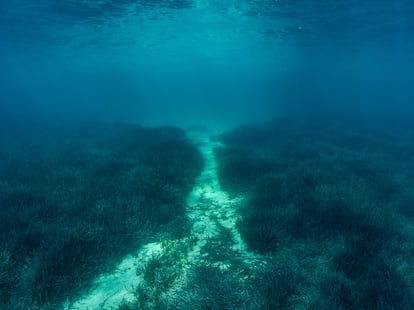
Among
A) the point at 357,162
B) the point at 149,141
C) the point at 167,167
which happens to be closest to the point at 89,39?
the point at 149,141

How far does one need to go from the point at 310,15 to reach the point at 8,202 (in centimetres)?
2438

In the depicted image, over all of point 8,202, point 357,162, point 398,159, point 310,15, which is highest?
point 310,15

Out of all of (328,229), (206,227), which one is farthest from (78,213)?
(328,229)

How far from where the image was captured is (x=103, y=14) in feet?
69.0

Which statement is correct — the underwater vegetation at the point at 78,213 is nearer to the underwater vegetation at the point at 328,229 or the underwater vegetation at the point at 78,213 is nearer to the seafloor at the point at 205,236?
the seafloor at the point at 205,236

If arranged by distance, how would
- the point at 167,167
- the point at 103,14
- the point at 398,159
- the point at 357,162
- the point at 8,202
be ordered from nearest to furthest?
1. the point at 8,202
2. the point at 167,167
3. the point at 357,162
4. the point at 398,159
5. the point at 103,14

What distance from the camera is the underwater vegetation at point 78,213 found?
470cm

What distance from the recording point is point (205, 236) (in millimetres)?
6770

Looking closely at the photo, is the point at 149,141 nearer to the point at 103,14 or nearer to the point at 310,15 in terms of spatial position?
the point at 103,14

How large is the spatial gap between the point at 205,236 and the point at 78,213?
3593 millimetres

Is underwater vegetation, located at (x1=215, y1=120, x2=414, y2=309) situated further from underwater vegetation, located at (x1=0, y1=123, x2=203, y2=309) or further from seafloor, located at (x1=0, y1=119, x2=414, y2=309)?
underwater vegetation, located at (x1=0, y1=123, x2=203, y2=309)

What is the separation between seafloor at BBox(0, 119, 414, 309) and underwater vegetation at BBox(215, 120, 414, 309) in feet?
0.10

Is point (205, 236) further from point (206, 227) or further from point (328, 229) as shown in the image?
point (328, 229)

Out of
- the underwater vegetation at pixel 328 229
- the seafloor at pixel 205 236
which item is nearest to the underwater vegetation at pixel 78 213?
the seafloor at pixel 205 236
